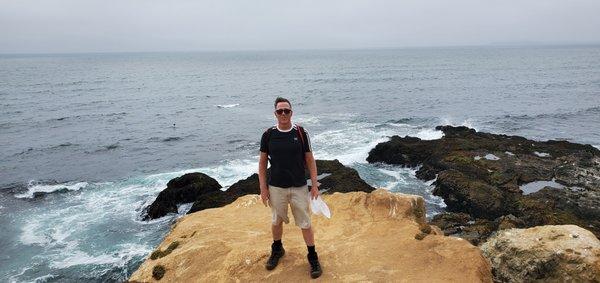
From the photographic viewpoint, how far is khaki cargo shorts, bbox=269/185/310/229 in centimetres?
847

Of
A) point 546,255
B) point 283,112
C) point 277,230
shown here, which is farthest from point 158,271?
point 546,255

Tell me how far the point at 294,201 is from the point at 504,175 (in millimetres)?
20203

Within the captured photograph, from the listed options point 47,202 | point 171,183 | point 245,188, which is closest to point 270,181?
point 245,188

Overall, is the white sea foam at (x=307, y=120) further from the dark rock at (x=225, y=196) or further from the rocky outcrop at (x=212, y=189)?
the dark rock at (x=225, y=196)

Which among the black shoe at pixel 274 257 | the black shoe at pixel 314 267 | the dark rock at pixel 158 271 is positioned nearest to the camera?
the black shoe at pixel 314 267

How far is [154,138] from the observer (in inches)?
1757

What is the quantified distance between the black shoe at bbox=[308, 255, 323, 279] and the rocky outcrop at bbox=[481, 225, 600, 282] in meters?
4.51

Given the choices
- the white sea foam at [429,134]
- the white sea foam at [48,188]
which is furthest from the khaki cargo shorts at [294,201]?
the white sea foam at [429,134]

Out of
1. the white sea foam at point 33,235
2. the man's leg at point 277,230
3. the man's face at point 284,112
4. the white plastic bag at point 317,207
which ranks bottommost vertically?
the white sea foam at point 33,235

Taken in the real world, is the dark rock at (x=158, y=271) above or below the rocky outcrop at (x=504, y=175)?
above

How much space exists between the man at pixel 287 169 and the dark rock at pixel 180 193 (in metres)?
15.8

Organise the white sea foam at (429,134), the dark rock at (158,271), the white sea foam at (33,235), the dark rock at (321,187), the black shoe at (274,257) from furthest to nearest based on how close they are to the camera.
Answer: the white sea foam at (429,134) < the dark rock at (321,187) < the white sea foam at (33,235) < the dark rock at (158,271) < the black shoe at (274,257)

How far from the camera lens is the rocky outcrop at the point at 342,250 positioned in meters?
9.09

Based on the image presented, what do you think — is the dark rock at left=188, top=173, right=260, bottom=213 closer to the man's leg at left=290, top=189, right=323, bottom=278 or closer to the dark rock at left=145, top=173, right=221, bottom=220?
the dark rock at left=145, top=173, right=221, bottom=220
